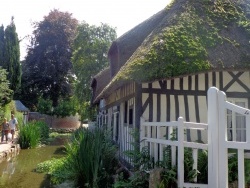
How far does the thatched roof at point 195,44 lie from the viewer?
6793 mm

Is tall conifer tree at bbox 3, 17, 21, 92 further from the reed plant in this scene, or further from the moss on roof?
the moss on roof

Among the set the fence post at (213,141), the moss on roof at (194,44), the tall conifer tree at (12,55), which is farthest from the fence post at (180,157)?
the tall conifer tree at (12,55)

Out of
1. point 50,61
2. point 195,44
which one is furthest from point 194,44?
A: point 50,61

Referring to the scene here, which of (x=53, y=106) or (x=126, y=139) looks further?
(x=53, y=106)

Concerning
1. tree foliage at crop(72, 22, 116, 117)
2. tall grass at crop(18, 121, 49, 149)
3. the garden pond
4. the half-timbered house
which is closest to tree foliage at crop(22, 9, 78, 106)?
tree foliage at crop(72, 22, 116, 117)

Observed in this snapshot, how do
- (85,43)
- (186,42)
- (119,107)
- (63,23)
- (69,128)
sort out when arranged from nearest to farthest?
1. (186,42)
2. (119,107)
3. (85,43)
4. (69,128)
5. (63,23)

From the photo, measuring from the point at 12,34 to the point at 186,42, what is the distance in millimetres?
24382

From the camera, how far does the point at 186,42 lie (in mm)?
7371

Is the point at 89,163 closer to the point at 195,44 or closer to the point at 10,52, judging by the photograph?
the point at 195,44

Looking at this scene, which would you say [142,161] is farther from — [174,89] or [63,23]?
[63,23]

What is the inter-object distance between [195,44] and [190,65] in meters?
0.79

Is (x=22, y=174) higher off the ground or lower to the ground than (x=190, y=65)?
lower

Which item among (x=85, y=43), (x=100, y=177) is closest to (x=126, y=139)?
(x=100, y=177)

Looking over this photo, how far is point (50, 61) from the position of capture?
35969 mm
